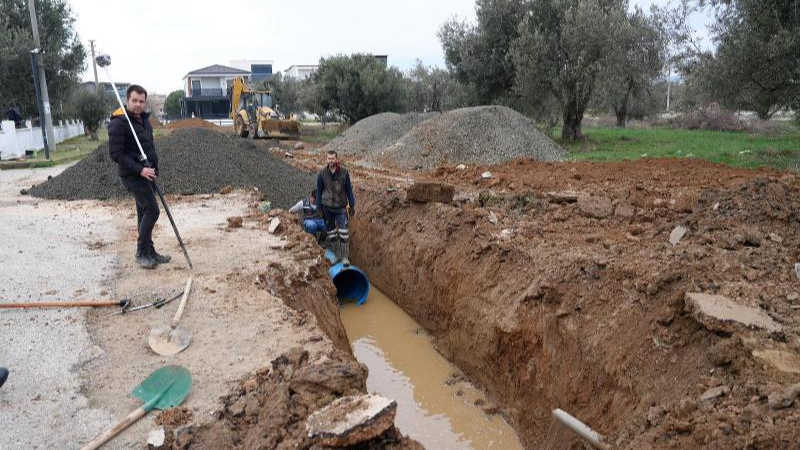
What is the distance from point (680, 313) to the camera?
17.4 feet

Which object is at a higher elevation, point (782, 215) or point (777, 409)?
point (782, 215)

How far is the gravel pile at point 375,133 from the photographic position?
25.4 meters

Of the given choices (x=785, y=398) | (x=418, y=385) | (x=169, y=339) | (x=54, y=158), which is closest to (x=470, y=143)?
(x=418, y=385)

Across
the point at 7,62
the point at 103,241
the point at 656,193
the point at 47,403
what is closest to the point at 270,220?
the point at 103,241

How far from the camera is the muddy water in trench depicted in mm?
6723

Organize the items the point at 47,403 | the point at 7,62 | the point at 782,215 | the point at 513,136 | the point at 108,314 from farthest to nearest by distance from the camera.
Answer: the point at 7,62 → the point at 513,136 → the point at 782,215 → the point at 108,314 → the point at 47,403

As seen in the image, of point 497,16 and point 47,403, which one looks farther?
point 497,16

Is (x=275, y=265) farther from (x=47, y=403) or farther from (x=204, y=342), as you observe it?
(x=47, y=403)

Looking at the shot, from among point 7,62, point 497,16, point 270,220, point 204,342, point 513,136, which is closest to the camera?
point 204,342

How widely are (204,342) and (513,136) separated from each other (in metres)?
17.0

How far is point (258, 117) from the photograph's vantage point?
99.5 feet

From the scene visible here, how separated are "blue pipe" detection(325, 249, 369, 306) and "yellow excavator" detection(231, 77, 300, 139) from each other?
2063 cm

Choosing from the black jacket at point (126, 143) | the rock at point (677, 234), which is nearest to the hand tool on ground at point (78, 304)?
the black jacket at point (126, 143)

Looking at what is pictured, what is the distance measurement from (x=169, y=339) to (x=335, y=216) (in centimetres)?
539
